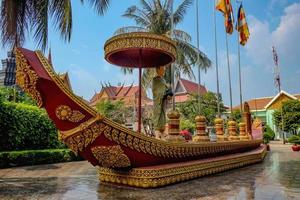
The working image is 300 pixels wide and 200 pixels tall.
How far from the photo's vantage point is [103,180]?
5715 mm

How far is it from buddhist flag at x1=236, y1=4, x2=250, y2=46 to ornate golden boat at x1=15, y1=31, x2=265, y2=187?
8857 mm

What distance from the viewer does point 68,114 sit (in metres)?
4.35

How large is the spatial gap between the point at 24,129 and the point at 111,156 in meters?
6.93

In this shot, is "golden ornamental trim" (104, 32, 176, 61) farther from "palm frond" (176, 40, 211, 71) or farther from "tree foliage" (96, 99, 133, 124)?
"tree foliage" (96, 99, 133, 124)

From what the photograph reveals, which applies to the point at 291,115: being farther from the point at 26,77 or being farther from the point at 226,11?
the point at 26,77

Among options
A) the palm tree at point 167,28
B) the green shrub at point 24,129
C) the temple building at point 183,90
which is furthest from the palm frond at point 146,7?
the temple building at point 183,90

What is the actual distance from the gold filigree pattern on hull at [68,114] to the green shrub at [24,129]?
641cm

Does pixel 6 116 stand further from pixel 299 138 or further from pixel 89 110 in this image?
pixel 299 138

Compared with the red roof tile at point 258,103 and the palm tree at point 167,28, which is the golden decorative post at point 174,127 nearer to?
the palm tree at point 167,28

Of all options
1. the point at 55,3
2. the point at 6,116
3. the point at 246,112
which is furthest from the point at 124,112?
the point at 55,3

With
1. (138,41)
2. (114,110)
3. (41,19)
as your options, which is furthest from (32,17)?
(114,110)

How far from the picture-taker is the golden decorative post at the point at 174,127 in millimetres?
5793

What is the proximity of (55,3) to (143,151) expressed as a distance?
4.37 m

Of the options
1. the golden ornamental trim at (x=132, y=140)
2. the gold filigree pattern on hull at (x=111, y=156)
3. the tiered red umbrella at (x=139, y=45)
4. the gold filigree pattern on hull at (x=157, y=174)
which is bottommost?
the gold filigree pattern on hull at (x=157, y=174)
